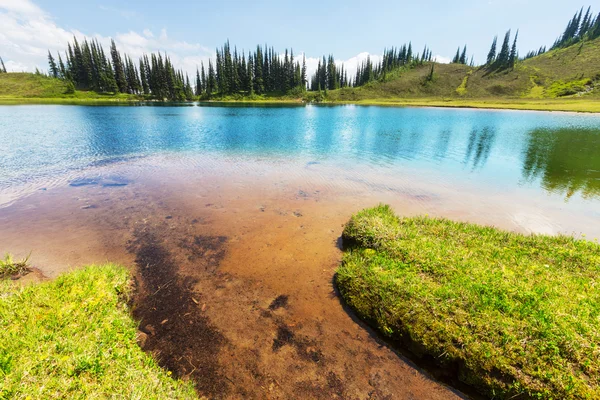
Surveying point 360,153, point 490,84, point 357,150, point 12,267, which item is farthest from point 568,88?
point 12,267

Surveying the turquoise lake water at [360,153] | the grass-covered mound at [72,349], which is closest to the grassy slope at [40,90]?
the turquoise lake water at [360,153]

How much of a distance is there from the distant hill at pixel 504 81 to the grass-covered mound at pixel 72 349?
14760 cm

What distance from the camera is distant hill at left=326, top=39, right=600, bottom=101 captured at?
111375mm

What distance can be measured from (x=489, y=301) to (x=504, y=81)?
173 metres

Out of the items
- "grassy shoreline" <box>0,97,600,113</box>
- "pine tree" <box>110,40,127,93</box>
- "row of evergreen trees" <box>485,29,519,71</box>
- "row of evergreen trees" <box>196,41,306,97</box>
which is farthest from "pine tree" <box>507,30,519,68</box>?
"pine tree" <box>110,40,127,93</box>

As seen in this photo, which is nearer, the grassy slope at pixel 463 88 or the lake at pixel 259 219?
the lake at pixel 259 219

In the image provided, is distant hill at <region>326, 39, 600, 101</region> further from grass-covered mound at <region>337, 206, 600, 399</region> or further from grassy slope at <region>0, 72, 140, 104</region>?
grass-covered mound at <region>337, 206, 600, 399</region>

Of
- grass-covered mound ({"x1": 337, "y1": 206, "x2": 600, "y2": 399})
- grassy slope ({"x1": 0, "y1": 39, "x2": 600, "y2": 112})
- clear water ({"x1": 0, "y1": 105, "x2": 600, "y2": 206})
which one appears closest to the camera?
grass-covered mound ({"x1": 337, "y1": 206, "x2": 600, "y2": 399})

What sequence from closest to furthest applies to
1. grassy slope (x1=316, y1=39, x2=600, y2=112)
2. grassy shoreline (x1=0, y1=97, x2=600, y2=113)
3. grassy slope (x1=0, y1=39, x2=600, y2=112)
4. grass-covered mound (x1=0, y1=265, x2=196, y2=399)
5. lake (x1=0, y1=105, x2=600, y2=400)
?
grass-covered mound (x1=0, y1=265, x2=196, y2=399) → lake (x1=0, y1=105, x2=600, y2=400) → grassy shoreline (x1=0, y1=97, x2=600, y2=113) → grassy slope (x1=0, y1=39, x2=600, y2=112) → grassy slope (x1=316, y1=39, x2=600, y2=112)

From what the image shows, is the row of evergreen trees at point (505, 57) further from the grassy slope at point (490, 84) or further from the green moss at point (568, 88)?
the green moss at point (568, 88)

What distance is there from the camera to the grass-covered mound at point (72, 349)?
3936 mm

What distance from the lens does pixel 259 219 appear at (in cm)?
1217

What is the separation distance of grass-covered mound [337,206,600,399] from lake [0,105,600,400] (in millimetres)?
723

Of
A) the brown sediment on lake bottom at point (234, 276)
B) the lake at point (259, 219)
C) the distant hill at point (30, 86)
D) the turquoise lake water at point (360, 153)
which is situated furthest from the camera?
the distant hill at point (30, 86)
